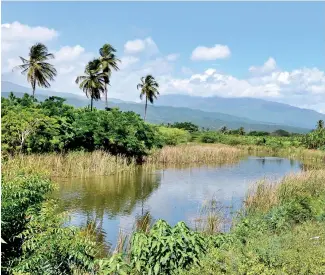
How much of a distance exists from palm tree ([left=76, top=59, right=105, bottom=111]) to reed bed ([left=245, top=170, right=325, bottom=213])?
19087 millimetres

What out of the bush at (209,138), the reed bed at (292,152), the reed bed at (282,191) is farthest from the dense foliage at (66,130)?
the bush at (209,138)

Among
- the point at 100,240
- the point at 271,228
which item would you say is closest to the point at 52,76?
the point at 100,240

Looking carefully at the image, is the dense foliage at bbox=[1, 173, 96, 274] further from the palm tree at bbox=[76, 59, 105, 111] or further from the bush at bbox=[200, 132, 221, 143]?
the bush at bbox=[200, 132, 221, 143]

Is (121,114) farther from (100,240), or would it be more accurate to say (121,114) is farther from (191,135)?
(191,135)

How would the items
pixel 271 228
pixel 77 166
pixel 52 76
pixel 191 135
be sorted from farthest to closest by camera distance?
pixel 191 135, pixel 52 76, pixel 77 166, pixel 271 228

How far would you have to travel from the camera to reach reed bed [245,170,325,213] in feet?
31.6

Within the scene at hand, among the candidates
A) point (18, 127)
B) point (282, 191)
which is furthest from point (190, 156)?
point (282, 191)

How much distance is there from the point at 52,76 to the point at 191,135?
58.7 feet

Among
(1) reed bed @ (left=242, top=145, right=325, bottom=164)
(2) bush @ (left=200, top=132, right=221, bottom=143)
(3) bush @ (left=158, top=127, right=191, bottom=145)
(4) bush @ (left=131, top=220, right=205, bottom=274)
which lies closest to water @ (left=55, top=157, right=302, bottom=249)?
(4) bush @ (left=131, top=220, right=205, bottom=274)

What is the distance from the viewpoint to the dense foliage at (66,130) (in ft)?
47.3

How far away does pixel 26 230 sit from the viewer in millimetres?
4219

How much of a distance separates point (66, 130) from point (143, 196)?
6.18 m

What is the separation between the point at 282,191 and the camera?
10.2 meters

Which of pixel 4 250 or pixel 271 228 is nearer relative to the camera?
pixel 4 250
